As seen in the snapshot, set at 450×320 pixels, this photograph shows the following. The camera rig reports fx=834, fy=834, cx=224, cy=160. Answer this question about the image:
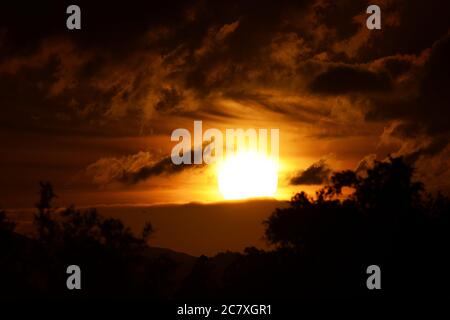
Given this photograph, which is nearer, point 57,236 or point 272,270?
point 272,270

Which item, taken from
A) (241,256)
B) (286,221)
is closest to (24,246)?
(241,256)

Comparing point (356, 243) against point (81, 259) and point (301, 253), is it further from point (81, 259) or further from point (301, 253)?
point (81, 259)

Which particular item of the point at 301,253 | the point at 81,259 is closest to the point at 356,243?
the point at 301,253
